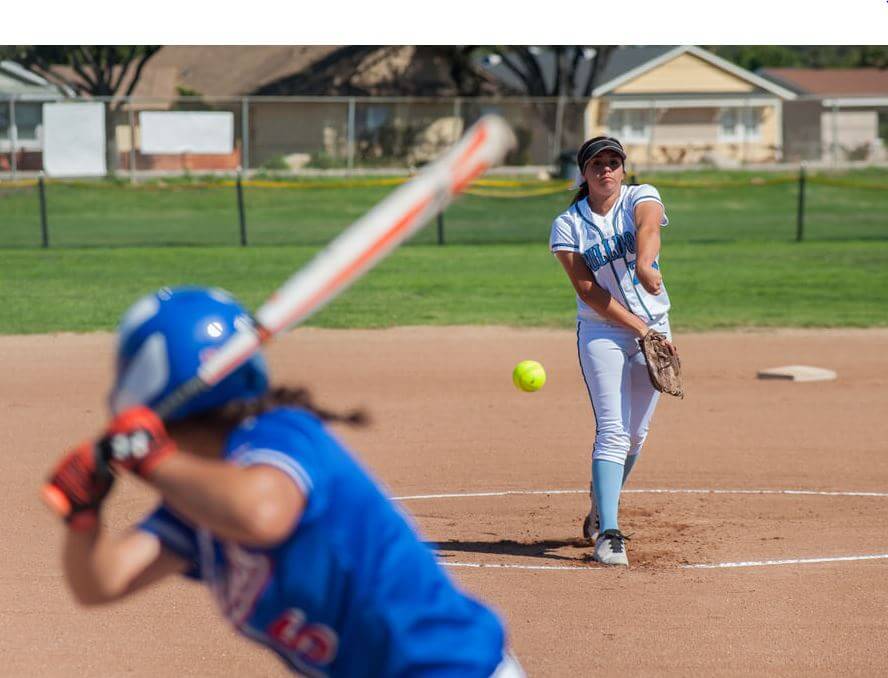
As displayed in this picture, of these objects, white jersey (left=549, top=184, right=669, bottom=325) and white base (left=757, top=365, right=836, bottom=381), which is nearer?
white jersey (left=549, top=184, right=669, bottom=325)

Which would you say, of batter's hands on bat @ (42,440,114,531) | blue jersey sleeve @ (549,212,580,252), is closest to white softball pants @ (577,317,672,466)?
blue jersey sleeve @ (549,212,580,252)

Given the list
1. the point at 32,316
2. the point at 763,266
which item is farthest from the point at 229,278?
the point at 763,266

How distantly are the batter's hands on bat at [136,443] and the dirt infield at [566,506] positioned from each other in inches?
132

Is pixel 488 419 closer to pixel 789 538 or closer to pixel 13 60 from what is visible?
pixel 789 538

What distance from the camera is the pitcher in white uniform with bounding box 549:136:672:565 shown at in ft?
22.4

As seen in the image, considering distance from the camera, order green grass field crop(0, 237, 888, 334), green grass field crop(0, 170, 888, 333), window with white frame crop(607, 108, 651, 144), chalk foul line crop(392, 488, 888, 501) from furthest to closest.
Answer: window with white frame crop(607, 108, 651, 144) → green grass field crop(0, 170, 888, 333) → green grass field crop(0, 237, 888, 334) → chalk foul line crop(392, 488, 888, 501)

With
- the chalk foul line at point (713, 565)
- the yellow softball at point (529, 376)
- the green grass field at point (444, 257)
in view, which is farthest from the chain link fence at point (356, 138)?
the chalk foul line at point (713, 565)

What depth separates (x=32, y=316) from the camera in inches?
640

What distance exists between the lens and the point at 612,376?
22.7 feet

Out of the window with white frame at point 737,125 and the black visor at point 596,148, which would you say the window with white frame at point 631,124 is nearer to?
the window with white frame at point 737,125

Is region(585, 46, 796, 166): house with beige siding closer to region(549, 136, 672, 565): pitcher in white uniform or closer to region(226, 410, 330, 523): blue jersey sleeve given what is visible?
region(549, 136, 672, 565): pitcher in white uniform

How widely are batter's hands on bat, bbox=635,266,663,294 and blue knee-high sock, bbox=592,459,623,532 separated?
94 cm

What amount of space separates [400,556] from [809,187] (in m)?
34.5

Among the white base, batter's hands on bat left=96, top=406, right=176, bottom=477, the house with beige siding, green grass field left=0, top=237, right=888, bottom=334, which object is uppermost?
the house with beige siding
